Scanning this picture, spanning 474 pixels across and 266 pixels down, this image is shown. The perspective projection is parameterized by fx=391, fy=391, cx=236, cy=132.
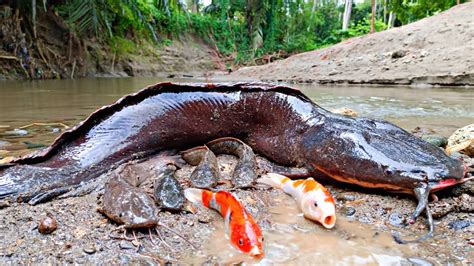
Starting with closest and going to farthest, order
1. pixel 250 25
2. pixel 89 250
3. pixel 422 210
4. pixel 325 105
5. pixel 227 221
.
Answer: pixel 89 250
pixel 227 221
pixel 422 210
pixel 325 105
pixel 250 25

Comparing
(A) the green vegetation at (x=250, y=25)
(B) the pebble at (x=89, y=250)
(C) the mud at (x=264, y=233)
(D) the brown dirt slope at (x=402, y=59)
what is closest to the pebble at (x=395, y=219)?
(C) the mud at (x=264, y=233)

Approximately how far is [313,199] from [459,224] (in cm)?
Answer: 63

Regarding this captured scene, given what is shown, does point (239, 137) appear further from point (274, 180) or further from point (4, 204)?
point (4, 204)

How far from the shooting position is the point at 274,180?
2191mm

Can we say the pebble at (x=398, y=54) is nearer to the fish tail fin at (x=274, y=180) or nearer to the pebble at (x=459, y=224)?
the fish tail fin at (x=274, y=180)

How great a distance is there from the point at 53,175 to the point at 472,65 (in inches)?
379

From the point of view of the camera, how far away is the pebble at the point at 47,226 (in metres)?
1.53

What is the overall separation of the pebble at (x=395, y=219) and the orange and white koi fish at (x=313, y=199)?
0.89 feet

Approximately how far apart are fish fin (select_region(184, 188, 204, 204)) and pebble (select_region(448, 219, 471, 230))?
112 centimetres

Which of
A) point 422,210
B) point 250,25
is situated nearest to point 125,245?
point 422,210

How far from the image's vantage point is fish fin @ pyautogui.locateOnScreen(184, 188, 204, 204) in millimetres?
1865

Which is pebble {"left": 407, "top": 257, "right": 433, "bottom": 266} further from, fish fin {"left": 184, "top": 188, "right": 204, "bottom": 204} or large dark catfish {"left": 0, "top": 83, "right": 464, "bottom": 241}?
fish fin {"left": 184, "top": 188, "right": 204, "bottom": 204}

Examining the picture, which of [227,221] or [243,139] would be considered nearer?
[227,221]

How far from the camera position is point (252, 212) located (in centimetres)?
182
